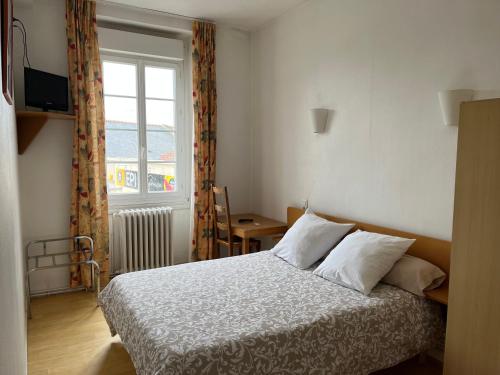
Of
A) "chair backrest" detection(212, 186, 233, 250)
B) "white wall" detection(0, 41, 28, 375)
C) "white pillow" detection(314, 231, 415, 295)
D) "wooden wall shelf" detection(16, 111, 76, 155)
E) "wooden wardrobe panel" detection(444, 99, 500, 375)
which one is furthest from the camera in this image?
"chair backrest" detection(212, 186, 233, 250)

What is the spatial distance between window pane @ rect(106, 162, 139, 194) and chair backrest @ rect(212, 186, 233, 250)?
2.76ft

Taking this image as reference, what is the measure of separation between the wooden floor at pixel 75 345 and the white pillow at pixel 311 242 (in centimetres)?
87

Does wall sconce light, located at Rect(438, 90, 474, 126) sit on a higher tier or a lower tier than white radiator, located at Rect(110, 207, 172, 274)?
higher

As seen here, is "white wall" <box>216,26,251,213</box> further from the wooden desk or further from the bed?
the bed

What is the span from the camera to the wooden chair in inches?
143

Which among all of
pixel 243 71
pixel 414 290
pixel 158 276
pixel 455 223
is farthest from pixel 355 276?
pixel 243 71

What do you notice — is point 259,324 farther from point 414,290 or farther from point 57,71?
point 57,71

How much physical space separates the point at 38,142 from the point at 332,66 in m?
2.69

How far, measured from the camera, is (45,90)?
3.13m

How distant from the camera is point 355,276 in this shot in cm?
233

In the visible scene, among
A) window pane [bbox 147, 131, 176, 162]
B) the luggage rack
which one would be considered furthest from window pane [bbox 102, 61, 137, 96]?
the luggage rack

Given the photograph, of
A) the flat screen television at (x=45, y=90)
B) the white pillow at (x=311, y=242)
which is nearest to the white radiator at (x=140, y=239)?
the flat screen television at (x=45, y=90)

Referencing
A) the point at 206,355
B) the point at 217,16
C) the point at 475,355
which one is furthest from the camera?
the point at 217,16

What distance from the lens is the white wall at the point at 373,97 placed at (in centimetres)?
231
